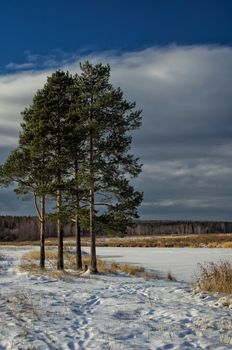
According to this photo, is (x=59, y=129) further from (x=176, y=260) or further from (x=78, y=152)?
(x=176, y=260)

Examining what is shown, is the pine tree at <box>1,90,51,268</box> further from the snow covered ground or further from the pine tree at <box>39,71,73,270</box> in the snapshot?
the snow covered ground

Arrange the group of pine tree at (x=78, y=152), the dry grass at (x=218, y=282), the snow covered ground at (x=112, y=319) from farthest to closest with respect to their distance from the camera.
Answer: the group of pine tree at (x=78, y=152)
the dry grass at (x=218, y=282)
the snow covered ground at (x=112, y=319)

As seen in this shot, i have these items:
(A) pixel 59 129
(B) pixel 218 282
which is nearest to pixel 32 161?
(A) pixel 59 129

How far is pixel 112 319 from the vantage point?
11.7 metres

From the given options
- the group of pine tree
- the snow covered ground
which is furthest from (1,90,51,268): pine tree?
the snow covered ground

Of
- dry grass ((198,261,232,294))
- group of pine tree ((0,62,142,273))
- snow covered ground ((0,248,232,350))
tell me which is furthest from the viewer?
group of pine tree ((0,62,142,273))

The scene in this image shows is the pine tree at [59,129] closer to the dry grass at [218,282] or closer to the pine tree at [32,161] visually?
the pine tree at [32,161]

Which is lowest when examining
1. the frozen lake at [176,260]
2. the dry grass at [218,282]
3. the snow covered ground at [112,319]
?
the frozen lake at [176,260]

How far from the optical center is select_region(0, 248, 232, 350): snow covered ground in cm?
931

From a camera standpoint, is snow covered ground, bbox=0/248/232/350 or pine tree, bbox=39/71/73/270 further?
pine tree, bbox=39/71/73/270

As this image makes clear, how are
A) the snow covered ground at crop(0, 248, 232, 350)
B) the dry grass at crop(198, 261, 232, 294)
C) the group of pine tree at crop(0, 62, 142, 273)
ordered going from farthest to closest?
1. the group of pine tree at crop(0, 62, 142, 273)
2. the dry grass at crop(198, 261, 232, 294)
3. the snow covered ground at crop(0, 248, 232, 350)

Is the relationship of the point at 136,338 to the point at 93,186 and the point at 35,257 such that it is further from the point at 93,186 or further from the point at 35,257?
the point at 35,257

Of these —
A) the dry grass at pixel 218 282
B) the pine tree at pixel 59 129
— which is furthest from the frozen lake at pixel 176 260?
the pine tree at pixel 59 129

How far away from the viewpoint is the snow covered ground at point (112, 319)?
30.6ft
